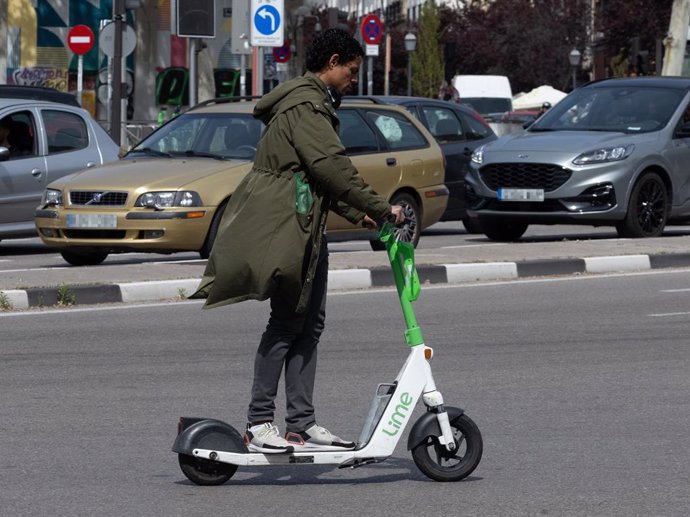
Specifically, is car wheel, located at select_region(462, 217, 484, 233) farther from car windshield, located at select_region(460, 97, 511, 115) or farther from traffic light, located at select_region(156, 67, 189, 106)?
car windshield, located at select_region(460, 97, 511, 115)

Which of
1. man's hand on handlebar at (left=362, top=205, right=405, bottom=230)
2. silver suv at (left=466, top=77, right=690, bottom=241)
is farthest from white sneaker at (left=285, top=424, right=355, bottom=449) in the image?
silver suv at (left=466, top=77, right=690, bottom=241)

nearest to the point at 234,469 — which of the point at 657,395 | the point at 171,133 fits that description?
the point at 657,395

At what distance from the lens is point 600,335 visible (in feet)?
36.1

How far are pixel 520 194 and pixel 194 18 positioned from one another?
6.43 m

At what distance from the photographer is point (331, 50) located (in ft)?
20.8

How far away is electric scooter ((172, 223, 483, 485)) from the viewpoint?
6188mm

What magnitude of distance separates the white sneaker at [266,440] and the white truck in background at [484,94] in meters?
49.0

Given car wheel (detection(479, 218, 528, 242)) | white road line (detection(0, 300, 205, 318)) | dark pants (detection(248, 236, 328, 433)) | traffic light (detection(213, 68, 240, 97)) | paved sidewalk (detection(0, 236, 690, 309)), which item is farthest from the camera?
traffic light (detection(213, 68, 240, 97))

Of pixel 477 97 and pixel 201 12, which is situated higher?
pixel 201 12

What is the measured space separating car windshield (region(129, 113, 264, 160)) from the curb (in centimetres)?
220

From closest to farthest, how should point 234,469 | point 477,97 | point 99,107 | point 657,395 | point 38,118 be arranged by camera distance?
point 234,469
point 657,395
point 38,118
point 99,107
point 477,97

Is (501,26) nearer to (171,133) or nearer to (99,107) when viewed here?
(99,107)

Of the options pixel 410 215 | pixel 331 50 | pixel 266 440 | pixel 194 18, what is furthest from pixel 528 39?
pixel 266 440

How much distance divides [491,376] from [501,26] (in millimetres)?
76998
